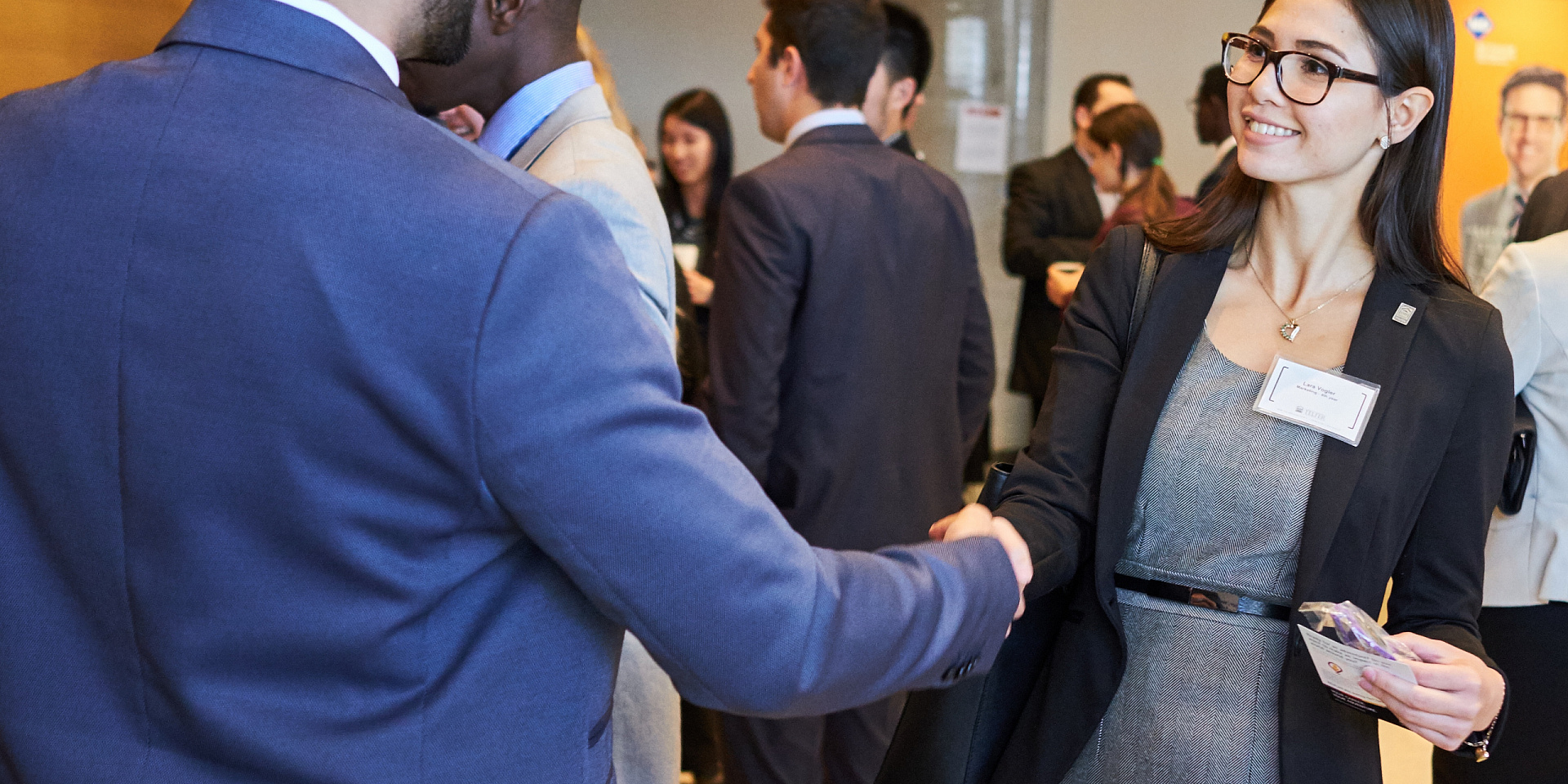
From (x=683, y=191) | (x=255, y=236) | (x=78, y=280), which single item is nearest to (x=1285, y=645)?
(x=255, y=236)

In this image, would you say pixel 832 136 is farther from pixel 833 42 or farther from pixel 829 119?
pixel 833 42

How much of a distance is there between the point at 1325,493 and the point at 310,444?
3.88 ft

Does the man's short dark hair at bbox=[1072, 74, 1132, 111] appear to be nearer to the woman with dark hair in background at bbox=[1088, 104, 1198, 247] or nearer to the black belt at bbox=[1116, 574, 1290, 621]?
the woman with dark hair in background at bbox=[1088, 104, 1198, 247]

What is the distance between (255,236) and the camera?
898 mm

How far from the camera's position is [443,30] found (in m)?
1.05

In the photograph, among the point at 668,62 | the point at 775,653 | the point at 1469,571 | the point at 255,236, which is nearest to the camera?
the point at 255,236

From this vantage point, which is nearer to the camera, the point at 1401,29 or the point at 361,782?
the point at 361,782

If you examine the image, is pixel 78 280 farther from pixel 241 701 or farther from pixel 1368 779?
pixel 1368 779

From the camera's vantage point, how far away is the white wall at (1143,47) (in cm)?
710

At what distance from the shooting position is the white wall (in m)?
7.10

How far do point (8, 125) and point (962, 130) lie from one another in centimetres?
643

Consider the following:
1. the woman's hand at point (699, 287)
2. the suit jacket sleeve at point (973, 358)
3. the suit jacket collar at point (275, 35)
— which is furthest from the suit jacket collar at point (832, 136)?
the suit jacket collar at point (275, 35)

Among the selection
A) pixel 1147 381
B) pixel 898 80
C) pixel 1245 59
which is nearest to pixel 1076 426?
pixel 1147 381

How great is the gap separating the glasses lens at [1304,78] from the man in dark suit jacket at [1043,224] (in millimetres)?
3629
